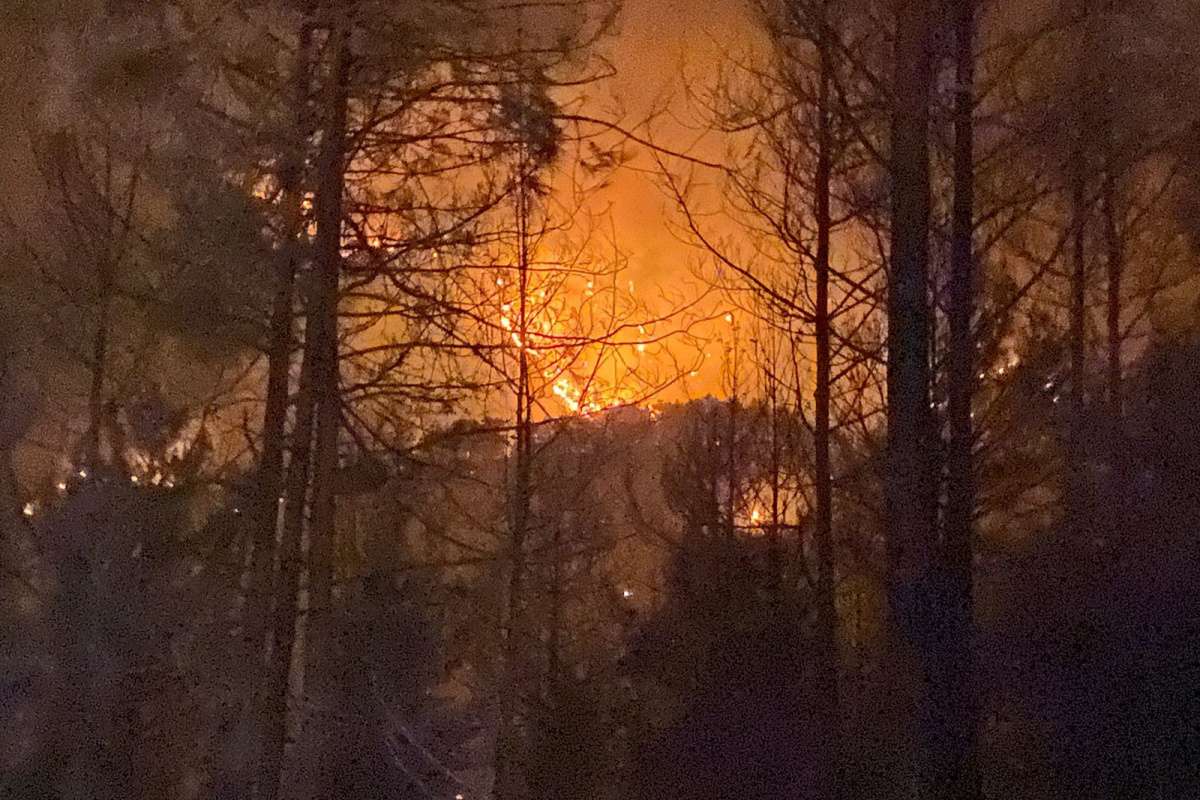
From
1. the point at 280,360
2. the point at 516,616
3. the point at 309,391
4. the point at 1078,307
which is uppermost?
the point at 1078,307

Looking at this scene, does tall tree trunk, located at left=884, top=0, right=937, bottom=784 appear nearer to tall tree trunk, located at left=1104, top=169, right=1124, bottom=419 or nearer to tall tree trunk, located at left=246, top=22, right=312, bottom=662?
tall tree trunk, located at left=246, top=22, right=312, bottom=662

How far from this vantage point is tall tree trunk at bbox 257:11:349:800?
17.4 ft

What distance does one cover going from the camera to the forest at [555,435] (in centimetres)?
560

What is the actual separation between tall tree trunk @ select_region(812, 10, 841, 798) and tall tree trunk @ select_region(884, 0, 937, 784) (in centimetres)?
191

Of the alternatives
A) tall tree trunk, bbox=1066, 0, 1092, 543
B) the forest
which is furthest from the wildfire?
tall tree trunk, bbox=1066, 0, 1092, 543

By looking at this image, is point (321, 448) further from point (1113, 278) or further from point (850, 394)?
point (1113, 278)

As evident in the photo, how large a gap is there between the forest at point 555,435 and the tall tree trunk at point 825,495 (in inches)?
1.1

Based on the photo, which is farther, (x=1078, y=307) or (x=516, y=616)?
(x=1078, y=307)

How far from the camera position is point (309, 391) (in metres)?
5.43

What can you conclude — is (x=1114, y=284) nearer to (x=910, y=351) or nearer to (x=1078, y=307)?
(x=1078, y=307)

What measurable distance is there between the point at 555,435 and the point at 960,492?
4103mm

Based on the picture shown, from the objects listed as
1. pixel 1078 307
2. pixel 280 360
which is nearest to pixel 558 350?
pixel 280 360

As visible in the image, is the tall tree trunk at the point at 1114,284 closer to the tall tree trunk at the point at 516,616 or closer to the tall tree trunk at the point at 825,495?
the tall tree trunk at the point at 825,495

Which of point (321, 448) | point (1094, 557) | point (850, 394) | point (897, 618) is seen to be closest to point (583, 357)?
point (850, 394)
